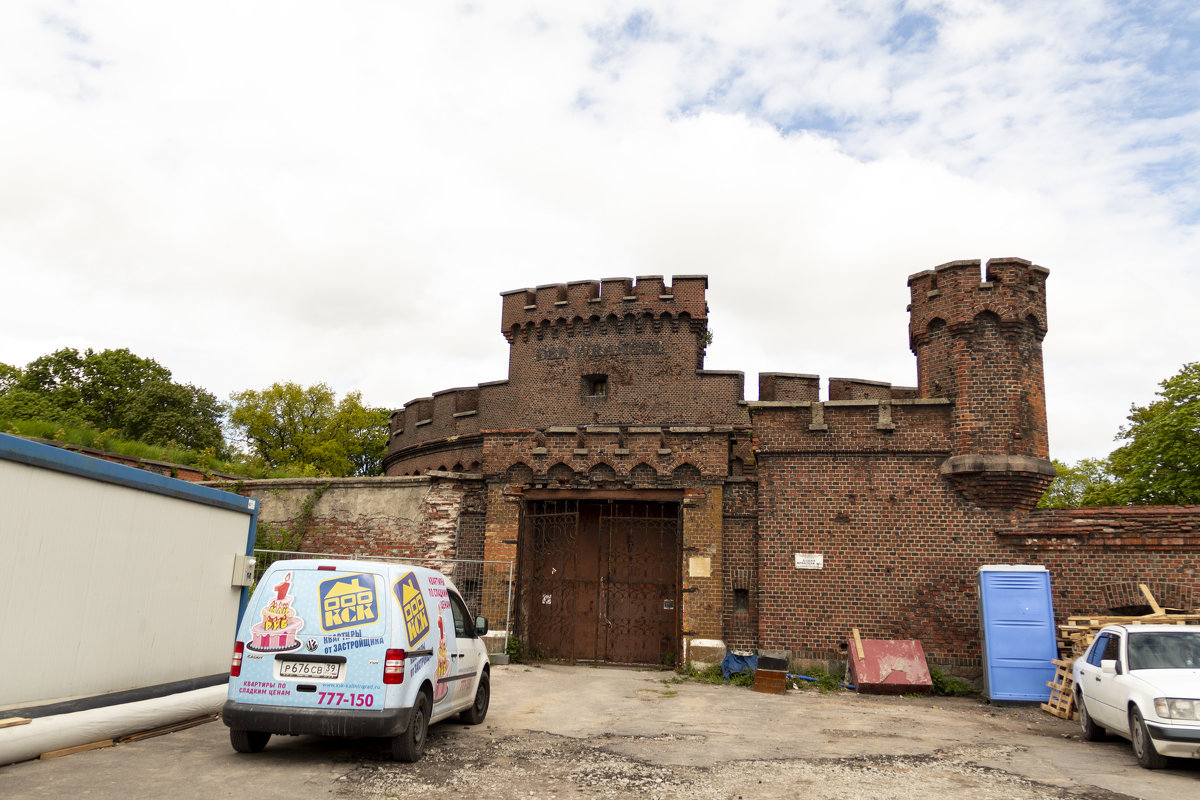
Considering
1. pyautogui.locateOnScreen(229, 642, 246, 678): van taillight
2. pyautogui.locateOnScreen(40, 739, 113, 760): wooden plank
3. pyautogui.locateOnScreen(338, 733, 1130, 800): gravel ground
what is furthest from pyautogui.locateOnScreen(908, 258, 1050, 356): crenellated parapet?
pyautogui.locateOnScreen(40, 739, 113, 760): wooden plank

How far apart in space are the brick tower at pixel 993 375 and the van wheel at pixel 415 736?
10848mm

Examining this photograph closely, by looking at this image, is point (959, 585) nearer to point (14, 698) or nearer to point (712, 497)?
point (712, 497)

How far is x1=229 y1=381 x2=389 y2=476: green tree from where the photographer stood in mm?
51031

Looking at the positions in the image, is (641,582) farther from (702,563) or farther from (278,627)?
(278,627)

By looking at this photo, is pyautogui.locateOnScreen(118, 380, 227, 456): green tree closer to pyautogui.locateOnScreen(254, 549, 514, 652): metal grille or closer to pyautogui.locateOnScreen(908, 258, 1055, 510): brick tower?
pyautogui.locateOnScreen(254, 549, 514, 652): metal grille

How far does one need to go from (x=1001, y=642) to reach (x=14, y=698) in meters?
13.1

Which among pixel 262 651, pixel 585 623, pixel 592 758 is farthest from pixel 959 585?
pixel 262 651

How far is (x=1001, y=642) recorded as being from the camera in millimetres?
12867

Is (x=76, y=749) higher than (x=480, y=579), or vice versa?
(x=480, y=579)

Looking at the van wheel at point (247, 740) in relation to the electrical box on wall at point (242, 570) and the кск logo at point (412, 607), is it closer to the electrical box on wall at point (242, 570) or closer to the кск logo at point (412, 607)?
the кск logo at point (412, 607)

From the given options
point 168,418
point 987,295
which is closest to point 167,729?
point 987,295

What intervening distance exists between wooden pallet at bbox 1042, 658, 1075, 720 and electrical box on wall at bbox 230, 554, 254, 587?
1149 centimetres

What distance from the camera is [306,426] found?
52.3 m

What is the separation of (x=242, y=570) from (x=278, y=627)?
13.6ft
